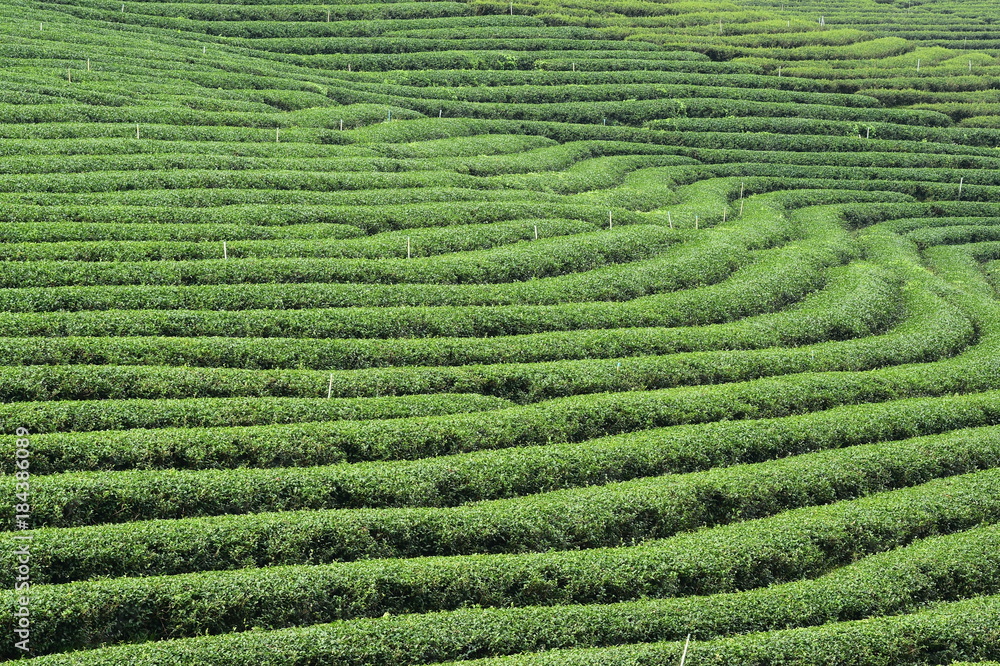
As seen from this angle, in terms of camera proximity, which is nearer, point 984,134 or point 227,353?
point 227,353

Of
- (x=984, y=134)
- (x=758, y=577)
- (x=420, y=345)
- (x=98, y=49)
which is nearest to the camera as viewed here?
(x=758, y=577)

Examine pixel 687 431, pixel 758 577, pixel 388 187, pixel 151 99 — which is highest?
pixel 151 99

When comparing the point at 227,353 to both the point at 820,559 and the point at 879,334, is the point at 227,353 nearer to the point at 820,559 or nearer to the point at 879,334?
the point at 820,559

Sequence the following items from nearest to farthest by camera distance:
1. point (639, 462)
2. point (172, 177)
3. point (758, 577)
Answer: point (758, 577) → point (639, 462) → point (172, 177)

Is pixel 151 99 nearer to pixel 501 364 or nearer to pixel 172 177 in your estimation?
pixel 172 177

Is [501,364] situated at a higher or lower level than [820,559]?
higher

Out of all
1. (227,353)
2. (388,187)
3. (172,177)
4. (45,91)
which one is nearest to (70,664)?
(227,353)

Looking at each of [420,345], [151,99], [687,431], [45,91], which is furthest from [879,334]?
[45,91]
